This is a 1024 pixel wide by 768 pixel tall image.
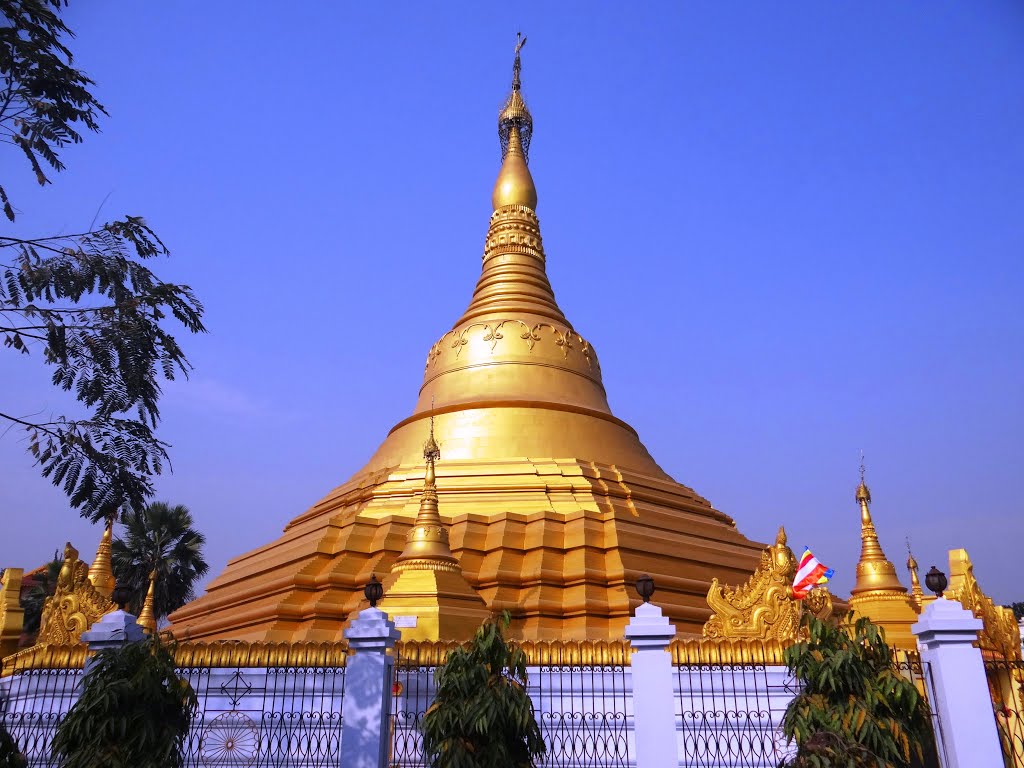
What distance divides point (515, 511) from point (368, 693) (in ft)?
32.9

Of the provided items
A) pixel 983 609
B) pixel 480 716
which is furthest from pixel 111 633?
pixel 983 609

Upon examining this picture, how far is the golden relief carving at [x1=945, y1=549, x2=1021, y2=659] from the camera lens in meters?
13.0

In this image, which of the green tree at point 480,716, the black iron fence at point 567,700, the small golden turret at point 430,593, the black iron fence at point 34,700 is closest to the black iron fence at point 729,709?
the black iron fence at point 567,700

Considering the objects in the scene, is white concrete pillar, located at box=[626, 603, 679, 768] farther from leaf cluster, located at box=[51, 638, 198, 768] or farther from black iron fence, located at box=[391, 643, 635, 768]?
leaf cluster, located at box=[51, 638, 198, 768]

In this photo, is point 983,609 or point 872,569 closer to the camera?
point 983,609

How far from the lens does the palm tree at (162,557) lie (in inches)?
991

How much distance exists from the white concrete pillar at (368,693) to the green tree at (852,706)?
3.87 m

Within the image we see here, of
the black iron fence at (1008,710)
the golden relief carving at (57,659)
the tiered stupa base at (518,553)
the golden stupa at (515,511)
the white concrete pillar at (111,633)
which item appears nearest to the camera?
the black iron fence at (1008,710)

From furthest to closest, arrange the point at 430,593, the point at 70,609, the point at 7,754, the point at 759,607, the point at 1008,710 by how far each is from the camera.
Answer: the point at 70,609
the point at 430,593
the point at 759,607
the point at 1008,710
the point at 7,754

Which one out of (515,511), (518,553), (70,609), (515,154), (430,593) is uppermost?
(515,154)

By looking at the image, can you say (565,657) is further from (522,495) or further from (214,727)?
(522,495)

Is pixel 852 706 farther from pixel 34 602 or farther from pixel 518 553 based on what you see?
pixel 34 602

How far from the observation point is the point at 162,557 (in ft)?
84.6

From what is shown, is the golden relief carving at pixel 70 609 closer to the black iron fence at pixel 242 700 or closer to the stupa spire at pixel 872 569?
the black iron fence at pixel 242 700
